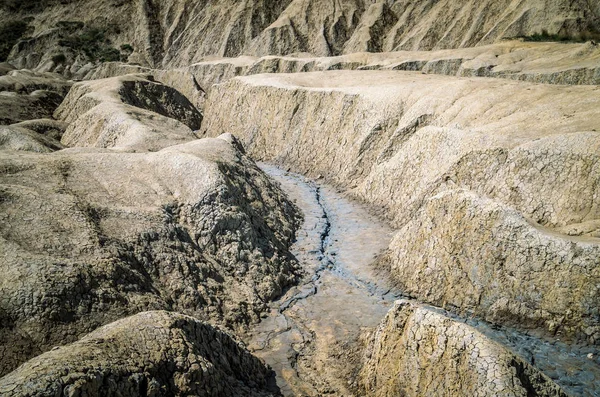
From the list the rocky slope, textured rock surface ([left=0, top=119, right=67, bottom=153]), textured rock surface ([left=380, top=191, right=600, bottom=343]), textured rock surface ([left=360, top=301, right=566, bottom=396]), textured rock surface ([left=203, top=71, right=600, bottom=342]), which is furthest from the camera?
the rocky slope

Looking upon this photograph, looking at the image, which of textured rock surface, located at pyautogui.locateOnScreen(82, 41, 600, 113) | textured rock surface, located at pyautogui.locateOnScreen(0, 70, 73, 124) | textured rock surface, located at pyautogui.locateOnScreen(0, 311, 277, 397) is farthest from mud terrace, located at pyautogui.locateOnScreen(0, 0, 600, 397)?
textured rock surface, located at pyautogui.locateOnScreen(0, 70, 73, 124)

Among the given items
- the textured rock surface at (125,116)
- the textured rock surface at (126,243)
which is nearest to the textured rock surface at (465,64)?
the textured rock surface at (125,116)

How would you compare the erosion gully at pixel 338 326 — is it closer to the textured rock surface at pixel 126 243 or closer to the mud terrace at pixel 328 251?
the mud terrace at pixel 328 251

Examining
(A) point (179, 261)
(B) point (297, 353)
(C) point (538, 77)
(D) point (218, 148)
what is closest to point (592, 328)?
(B) point (297, 353)

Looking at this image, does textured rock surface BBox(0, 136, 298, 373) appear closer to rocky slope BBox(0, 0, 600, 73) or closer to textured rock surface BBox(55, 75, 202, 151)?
textured rock surface BBox(55, 75, 202, 151)

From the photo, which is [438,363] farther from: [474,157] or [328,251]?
[474,157]
